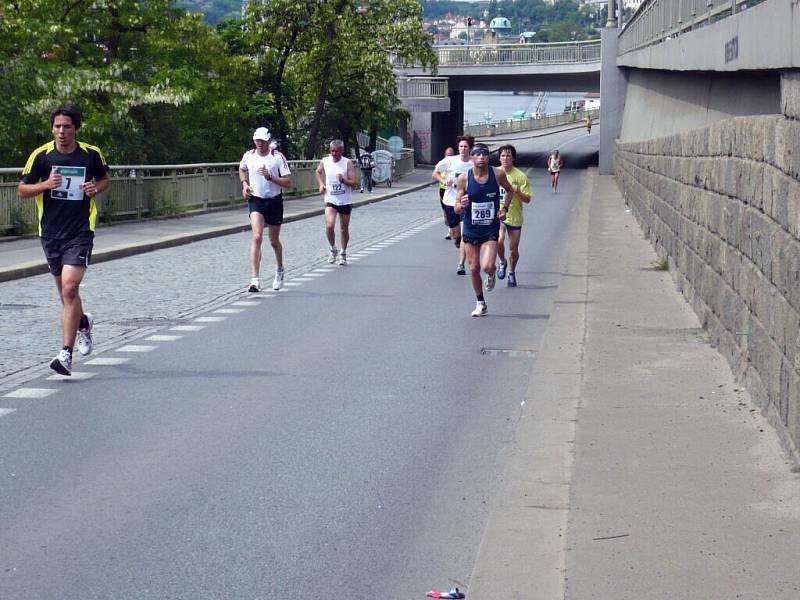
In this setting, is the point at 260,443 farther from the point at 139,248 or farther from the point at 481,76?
the point at 481,76

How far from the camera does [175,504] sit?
269 inches

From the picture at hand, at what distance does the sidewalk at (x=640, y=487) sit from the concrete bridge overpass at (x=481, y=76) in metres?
72.4

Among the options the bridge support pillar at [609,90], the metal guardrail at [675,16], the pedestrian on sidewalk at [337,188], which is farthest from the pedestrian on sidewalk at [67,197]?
the bridge support pillar at [609,90]

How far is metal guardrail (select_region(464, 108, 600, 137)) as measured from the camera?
126 m

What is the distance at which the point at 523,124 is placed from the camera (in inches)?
5630

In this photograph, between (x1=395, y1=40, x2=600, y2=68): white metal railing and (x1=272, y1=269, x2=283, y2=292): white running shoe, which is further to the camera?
(x1=395, y1=40, x2=600, y2=68): white metal railing

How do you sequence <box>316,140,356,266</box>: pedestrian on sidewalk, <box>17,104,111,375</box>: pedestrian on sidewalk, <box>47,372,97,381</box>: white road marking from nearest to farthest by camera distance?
<box>47,372,97,381</box>: white road marking
<box>17,104,111,375</box>: pedestrian on sidewalk
<box>316,140,356,266</box>: pedestrian on sidewalk

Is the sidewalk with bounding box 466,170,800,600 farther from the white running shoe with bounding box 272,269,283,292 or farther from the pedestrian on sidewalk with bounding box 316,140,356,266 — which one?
the pedestrian on sidewalk with bounding box 316,140,356,266

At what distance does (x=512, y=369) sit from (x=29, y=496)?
4870mm

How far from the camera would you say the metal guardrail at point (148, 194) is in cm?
2392

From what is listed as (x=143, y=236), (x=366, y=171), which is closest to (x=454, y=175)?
(x=143, y=236)

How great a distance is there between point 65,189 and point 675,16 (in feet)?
41.2

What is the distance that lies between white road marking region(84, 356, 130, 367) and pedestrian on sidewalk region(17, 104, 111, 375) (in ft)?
1.69

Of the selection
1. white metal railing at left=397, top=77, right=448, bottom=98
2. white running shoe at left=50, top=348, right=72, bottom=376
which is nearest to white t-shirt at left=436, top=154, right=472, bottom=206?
white running shoe at left=50, top=348, right=72, bottom=376
